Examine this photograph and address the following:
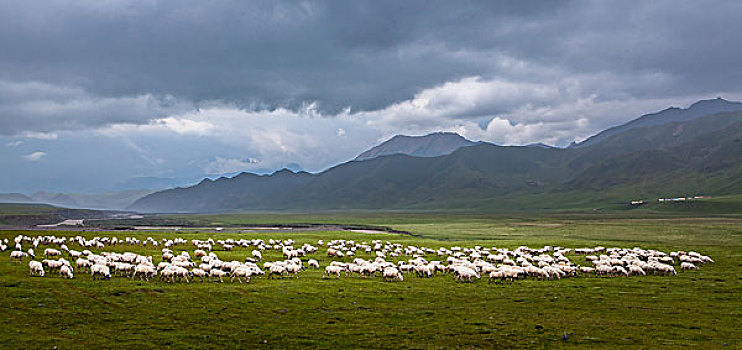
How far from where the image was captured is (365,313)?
74.7ft

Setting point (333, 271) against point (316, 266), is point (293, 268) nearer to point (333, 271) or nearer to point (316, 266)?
point (333, 271)

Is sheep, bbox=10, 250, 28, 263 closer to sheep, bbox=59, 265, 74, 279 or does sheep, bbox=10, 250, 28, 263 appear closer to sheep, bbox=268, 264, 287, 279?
sheep, bbox=59, 265, 74, 279

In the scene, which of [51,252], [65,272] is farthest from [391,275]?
[51,252]

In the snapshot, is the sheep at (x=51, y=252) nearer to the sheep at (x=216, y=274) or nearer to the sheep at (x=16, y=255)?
the sheep at (x=16, y=255)

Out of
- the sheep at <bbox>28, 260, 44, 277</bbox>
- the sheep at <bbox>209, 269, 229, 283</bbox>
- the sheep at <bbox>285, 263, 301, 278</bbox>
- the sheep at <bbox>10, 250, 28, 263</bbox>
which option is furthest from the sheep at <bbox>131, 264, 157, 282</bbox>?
the sheep at <bbox>10, 250, 28, 263</bbox>

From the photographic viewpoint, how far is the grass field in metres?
18.2

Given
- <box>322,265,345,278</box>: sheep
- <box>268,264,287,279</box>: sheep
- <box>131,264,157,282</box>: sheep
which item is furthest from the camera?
<box>322,265,345,278</box>: sheep

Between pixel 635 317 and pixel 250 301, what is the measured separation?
17866mm

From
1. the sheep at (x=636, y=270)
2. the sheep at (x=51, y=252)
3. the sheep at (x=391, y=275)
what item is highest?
the sheep at (x=51, y=252)

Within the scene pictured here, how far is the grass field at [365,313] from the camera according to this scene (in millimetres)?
18156

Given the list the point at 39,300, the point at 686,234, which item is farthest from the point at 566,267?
the point at 686,234

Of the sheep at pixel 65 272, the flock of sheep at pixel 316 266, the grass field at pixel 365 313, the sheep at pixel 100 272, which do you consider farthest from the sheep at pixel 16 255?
the sheep at pixel 100 272

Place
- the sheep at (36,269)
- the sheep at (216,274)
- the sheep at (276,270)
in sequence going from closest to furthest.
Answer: the sheep at (36,269) → the sheep at (216,274) → the sheep at (276,270)

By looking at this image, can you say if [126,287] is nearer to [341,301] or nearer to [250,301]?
[250,301]
